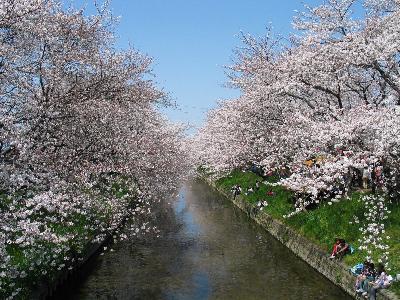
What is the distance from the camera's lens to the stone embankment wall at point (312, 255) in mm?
17969

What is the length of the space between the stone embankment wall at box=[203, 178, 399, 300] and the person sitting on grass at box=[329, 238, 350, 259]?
273 millimetres

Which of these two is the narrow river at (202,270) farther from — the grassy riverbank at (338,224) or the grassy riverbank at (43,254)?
the grassy riverbank at (338,224)

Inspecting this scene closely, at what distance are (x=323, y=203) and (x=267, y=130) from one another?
5335 mm

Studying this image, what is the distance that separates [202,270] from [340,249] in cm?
647

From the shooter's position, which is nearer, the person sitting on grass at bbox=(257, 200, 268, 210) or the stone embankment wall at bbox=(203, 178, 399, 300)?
the stone embankment wall at bbox=(203, 178, 399, 300)

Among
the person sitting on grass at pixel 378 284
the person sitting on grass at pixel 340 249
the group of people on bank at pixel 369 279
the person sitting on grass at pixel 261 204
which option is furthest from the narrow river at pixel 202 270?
the person sitting on grass at pixel 378 284

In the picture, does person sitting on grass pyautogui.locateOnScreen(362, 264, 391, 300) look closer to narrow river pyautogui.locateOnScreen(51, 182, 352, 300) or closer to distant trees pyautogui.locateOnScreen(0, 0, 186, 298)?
narrow river pyautogui.locateOnScreen(51, 182, 352, 300)

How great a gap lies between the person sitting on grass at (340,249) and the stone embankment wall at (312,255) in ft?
0.90

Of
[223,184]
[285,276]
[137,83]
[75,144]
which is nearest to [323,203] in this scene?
[285,276]

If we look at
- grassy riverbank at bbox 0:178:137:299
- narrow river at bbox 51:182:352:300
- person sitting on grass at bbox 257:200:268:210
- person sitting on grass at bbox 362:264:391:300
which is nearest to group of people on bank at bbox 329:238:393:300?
person sitting on grass at bbox 362:264:391:300

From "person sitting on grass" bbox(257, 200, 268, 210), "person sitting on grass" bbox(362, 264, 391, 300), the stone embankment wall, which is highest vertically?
"person sitting on grass" bbox(257, 200, 268, 210)

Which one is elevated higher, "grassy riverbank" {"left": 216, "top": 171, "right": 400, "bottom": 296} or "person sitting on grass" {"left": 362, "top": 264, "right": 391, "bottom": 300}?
"grassy riverbank" {"left": 216, "top": 171, "right": 400, "bottom": 296}

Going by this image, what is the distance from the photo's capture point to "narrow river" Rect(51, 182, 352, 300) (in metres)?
18.8

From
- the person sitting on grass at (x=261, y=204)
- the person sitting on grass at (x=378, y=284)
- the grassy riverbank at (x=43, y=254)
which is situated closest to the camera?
the grassy riverbank at (x=43, y=254)
